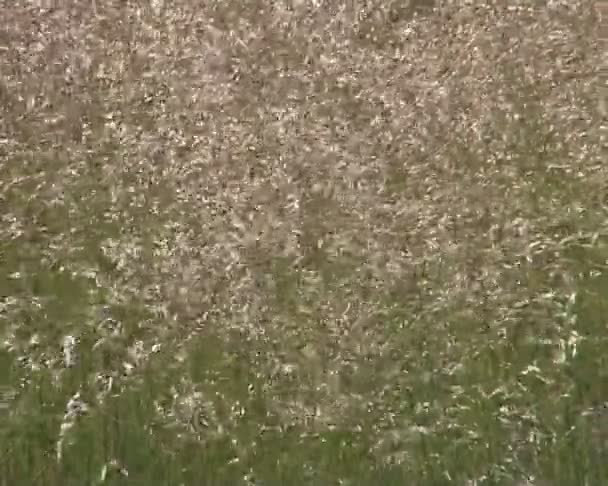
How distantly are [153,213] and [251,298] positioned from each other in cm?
46

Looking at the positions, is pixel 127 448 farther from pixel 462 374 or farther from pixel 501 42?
pixel 501 42

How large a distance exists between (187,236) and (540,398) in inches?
50.4

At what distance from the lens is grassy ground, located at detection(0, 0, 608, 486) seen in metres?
2.38

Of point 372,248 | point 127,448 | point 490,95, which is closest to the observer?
point 127,448

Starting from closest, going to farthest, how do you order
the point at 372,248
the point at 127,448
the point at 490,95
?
the point at 127,448, the point at 372,248, the point at 490,95

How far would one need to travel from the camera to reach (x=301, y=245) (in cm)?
257

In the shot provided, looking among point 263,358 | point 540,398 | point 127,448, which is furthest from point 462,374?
point 127,448

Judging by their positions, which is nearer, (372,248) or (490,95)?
(372,248)

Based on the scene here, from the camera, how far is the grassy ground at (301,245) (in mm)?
2385

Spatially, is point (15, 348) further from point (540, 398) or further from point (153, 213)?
point (540, 398)

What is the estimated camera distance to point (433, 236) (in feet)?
8.41

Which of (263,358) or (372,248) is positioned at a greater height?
(372,248)

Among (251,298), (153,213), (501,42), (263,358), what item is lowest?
(263,358)

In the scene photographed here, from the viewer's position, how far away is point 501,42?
2797 millimetres
